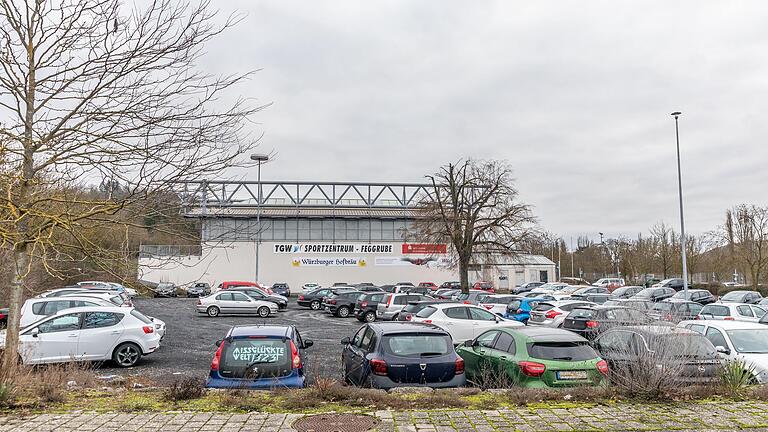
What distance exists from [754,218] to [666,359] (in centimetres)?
4602

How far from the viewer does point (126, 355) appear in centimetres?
1398

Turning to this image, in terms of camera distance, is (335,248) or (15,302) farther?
(335,248)

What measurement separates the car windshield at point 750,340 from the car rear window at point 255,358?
342 inches

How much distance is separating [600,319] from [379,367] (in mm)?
7907

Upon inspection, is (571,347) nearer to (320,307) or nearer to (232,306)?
(232,306)

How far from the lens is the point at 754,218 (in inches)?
1822

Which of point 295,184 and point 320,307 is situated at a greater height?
point 295,184

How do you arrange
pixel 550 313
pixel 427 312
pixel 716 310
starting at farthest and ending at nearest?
1. pixel 716 310
2. pixel 550 313
3. pixel 427 312

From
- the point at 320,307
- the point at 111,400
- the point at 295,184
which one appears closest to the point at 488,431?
the point at 111,400

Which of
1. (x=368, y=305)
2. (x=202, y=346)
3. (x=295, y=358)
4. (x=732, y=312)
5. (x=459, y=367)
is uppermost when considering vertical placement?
(x=295, y=358)

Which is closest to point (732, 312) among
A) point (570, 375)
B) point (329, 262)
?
point (570, 375)

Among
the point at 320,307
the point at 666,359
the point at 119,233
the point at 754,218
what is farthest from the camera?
the point at 754,218

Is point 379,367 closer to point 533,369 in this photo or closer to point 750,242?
point 533,369

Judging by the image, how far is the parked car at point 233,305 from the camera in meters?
29.8
